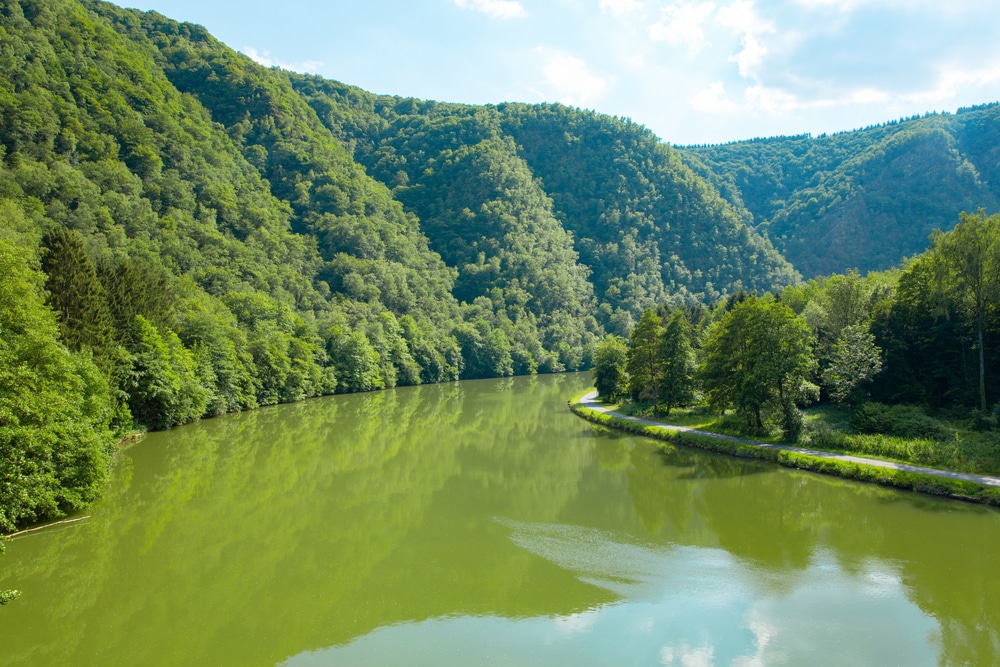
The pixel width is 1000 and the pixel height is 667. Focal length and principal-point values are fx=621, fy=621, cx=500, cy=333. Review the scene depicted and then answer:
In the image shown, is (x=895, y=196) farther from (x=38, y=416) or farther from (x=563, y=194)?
(x=38, y=416)

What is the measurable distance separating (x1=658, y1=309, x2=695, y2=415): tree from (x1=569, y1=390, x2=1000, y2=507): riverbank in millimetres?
3222

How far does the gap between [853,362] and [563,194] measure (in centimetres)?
13633

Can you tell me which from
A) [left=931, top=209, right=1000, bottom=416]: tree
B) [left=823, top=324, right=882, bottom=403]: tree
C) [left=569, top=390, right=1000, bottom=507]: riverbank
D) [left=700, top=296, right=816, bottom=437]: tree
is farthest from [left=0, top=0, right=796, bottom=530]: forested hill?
[left=931, top=209, right=1000, bottom=416]: tree

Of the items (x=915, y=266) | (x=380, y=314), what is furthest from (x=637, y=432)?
(x=380, y=314)

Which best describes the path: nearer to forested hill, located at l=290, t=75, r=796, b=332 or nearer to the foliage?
the foliage

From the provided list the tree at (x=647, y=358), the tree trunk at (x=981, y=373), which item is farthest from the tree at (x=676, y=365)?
the tree trunk at (x=981, y=373)

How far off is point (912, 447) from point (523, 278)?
337 ft

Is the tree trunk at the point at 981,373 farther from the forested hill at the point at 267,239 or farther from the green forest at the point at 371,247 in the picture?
the forested hill at the point at 267,239

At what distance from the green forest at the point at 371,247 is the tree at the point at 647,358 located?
0.88 feet

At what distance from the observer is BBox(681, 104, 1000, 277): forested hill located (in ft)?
461

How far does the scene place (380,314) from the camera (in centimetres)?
8669

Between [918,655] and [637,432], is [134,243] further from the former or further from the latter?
[918,655]

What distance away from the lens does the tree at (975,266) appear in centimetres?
3102

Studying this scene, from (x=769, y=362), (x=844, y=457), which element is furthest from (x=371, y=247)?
(x=844, y=457)
